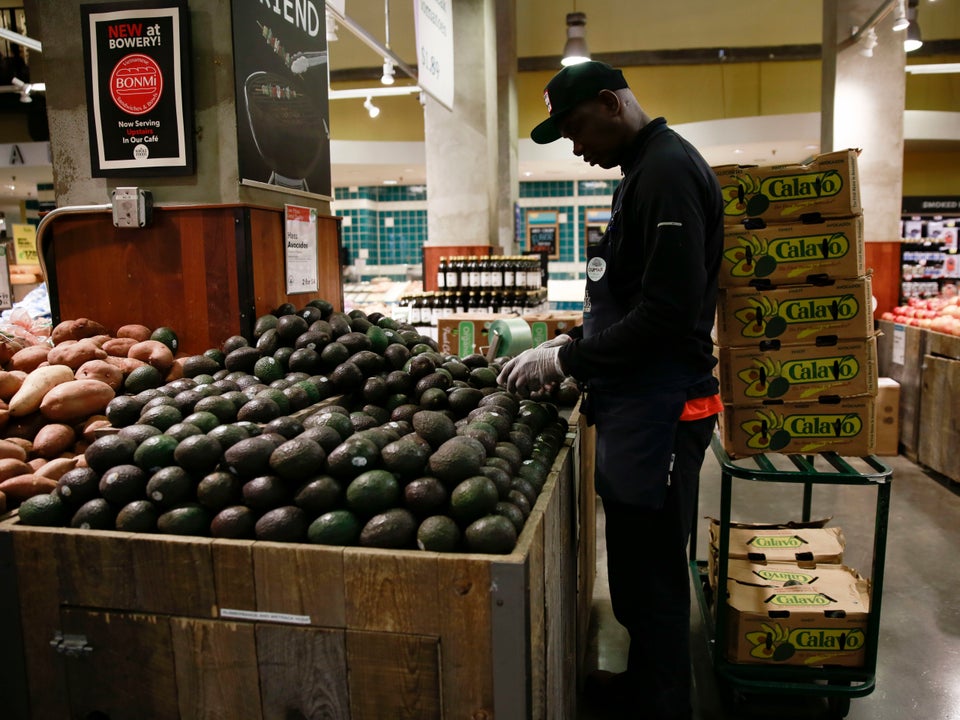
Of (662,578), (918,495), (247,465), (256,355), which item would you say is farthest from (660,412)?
(918,495)

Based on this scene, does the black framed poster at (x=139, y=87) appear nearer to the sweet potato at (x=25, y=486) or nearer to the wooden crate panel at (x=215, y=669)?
the sweet potato at (x=25, y=486)

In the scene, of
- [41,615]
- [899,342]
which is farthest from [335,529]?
[899,342]

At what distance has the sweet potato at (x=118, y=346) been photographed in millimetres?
2695

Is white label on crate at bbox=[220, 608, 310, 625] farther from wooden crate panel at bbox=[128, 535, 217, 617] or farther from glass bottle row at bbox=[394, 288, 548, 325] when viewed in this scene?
glass bottle row at bbox=[394, 288, 548, 325]

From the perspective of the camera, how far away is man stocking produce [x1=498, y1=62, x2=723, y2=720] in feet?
6.69

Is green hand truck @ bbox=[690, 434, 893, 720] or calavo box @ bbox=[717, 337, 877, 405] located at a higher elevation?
calavo box @ bbox=[717, 337, 877, 405]

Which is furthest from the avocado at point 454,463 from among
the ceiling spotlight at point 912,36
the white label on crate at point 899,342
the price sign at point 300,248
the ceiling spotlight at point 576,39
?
the ceiling spotlight at point 576,39

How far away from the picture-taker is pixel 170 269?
2955 millimetres

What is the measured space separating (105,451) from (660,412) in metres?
1.51

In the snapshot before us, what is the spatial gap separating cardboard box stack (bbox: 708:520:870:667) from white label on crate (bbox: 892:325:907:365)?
4227 mm

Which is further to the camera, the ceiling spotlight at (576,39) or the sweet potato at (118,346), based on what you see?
the ceiling spotlight at (576,39)

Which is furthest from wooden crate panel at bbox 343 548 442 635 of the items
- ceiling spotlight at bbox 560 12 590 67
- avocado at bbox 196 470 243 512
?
ceiling spotlight at bbox 560 12 590 67

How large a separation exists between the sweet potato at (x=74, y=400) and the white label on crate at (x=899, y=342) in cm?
625

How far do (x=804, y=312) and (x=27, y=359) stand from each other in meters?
2.75
